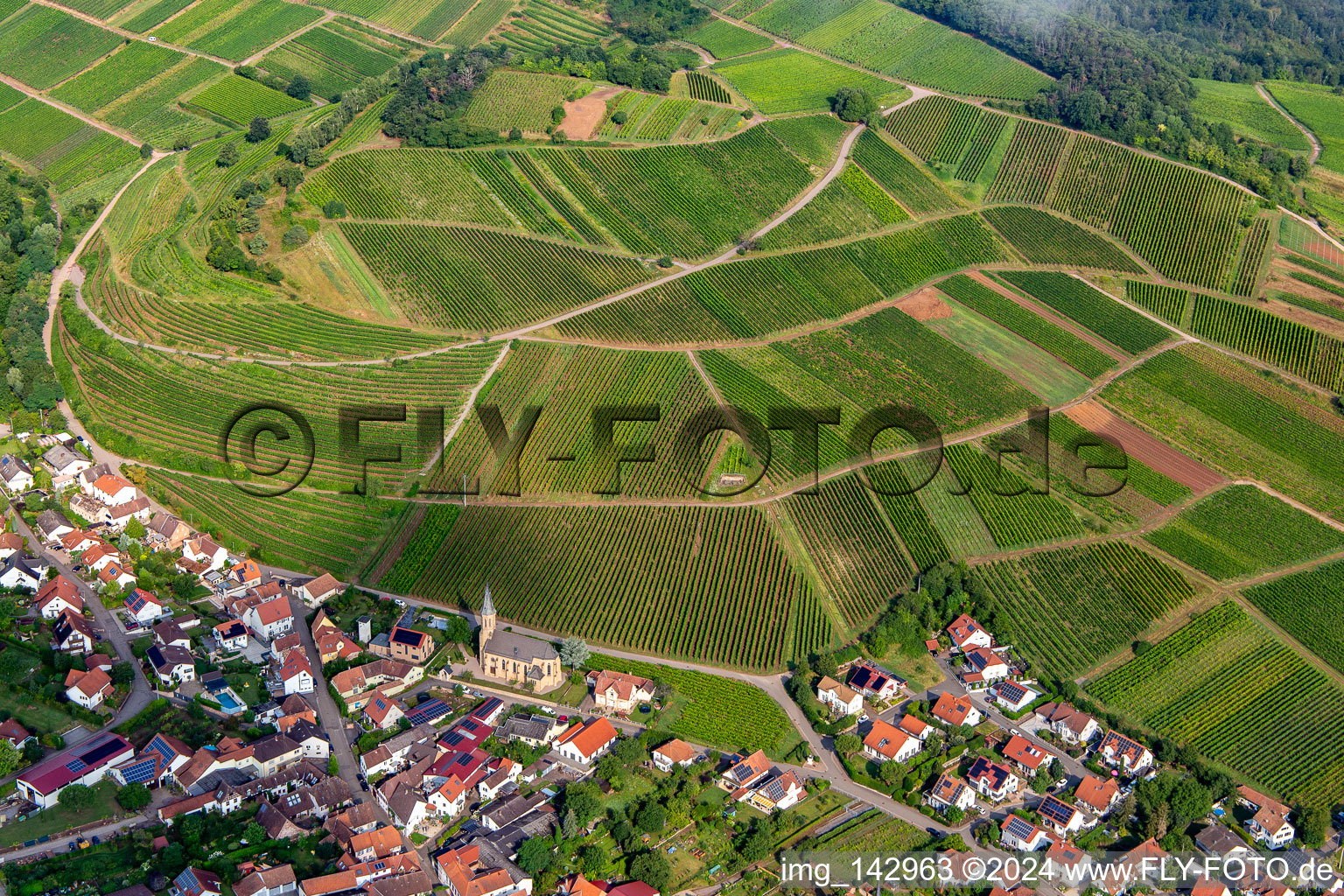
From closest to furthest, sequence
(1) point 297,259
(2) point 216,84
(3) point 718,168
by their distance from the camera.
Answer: (1) point 297,259, (3) point 718,168, (2) point 216,84

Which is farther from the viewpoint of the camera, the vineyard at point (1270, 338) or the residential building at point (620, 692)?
the vineyard at point (1270, 338)

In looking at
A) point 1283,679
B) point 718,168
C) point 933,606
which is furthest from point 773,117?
point 1283,679

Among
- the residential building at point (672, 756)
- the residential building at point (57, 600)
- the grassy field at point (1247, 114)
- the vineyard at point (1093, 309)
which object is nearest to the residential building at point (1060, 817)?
the residential building at point (672, 756)

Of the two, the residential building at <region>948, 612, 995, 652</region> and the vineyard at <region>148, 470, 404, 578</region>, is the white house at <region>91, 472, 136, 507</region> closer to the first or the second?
the vineyard at <region>148, 470, 404, 578</region>

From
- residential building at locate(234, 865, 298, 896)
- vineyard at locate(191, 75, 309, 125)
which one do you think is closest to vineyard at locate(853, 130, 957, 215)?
vineyard at locate(191, 75, 309, 125)

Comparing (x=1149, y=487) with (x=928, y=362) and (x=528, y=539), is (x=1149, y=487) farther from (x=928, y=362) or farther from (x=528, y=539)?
(x=528, y=539)

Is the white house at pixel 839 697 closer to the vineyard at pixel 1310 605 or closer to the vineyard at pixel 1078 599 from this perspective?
the vineyard at pixel 1078 599
